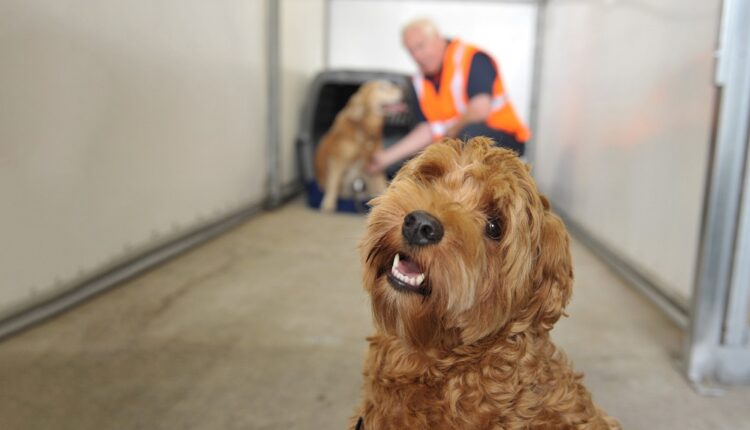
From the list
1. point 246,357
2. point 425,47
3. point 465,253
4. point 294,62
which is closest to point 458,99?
point 425,47

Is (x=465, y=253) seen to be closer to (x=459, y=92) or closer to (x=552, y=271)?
(x=552, y=271)

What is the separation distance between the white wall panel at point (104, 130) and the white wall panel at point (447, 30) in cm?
306

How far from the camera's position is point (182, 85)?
388cm

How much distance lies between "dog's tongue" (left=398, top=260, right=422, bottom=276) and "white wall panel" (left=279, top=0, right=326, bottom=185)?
4.90 meters

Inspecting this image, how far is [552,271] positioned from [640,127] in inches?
109

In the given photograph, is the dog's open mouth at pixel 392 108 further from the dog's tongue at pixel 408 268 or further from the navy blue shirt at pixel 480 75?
the dog's tongue at pixel 408 268

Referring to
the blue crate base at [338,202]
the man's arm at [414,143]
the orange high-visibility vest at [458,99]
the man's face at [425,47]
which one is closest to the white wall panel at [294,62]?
the blue crate base at [338,202]

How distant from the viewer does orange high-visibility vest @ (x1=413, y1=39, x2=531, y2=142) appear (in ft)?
12.4

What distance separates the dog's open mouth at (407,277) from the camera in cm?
125

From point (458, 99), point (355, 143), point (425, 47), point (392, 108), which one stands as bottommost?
point (355, 143)

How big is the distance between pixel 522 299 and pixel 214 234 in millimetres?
3648

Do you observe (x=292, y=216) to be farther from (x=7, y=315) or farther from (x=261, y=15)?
(x=7, y=315)

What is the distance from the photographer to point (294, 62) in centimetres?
638

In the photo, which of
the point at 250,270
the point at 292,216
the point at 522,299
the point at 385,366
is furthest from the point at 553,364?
the point at 292,216
